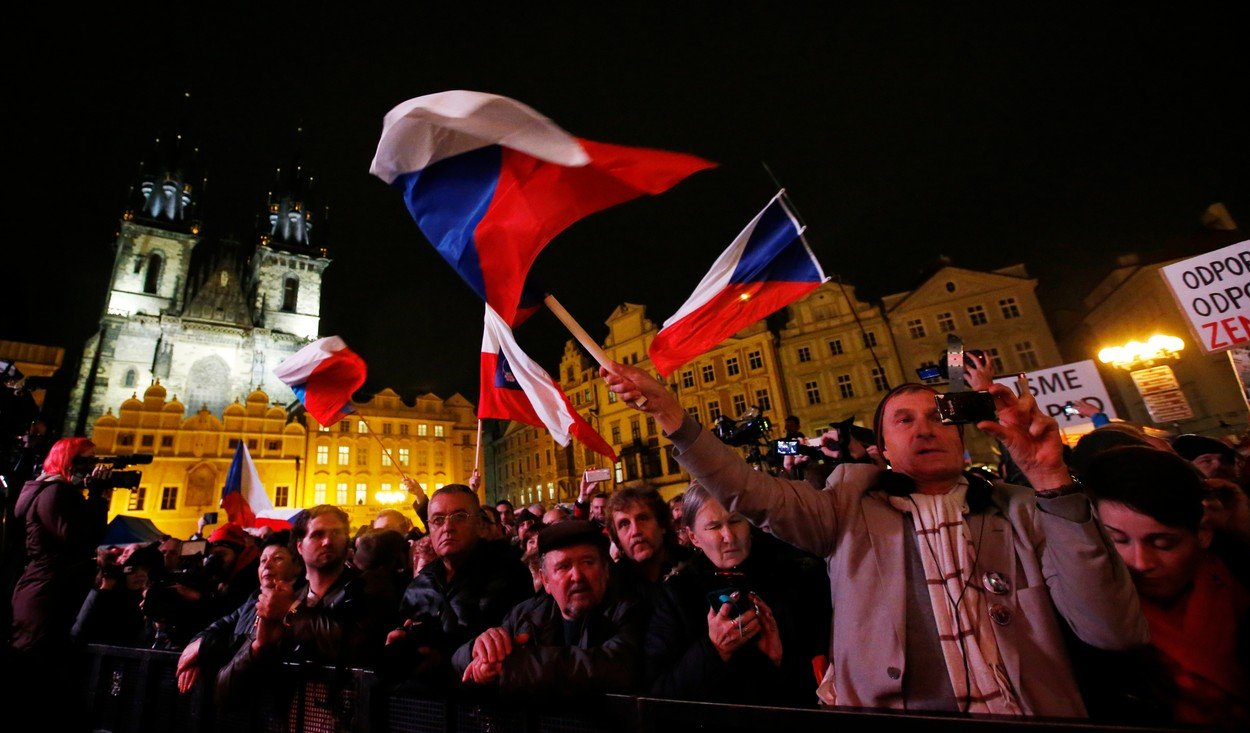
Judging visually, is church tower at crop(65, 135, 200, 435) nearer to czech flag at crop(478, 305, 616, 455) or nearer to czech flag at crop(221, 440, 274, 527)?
czech flag at crop(221, 440, 274, 527)

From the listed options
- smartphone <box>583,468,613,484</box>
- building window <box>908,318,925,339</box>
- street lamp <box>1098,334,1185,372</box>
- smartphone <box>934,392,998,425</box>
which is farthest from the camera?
building window <box>908,318,925,339</box>

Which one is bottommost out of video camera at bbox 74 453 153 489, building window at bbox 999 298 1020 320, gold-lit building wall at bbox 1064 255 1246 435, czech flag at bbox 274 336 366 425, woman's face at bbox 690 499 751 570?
woman's face at bbox 690 499 751 570

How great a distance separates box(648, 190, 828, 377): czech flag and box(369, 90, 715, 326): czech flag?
1756 millimetres

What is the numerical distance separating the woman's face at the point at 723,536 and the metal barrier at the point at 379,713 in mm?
1322

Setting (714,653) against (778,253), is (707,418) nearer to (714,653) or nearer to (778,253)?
(778,253)

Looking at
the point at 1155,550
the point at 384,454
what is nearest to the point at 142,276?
the point at 384,454

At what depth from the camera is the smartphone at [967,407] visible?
1811mm

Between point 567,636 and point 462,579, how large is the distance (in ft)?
3.97

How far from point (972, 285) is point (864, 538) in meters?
35.5

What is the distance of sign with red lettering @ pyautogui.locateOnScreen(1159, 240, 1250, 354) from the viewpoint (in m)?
6.62

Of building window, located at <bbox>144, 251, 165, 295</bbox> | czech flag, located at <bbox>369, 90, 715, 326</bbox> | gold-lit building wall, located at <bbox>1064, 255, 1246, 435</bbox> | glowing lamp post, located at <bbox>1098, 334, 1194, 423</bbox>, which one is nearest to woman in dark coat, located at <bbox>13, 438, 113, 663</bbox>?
czech flag, located at <bbox>369, 90, 715, 326</bbox>

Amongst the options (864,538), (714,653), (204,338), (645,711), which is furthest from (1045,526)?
(204,338)

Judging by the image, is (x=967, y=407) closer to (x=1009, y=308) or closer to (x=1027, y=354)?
(x=1027, y=354)

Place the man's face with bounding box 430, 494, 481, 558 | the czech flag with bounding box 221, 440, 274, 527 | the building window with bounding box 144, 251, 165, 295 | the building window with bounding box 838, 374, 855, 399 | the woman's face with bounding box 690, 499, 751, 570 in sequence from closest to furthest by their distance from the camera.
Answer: the woman's face with bounding box 690, 499, 751, 570 < the man's face with bounding box 430, 494, 481, 558 < the czech flag with bounding box 221, 440, 274, 527 < the building window with bounding box 838, 374, 855, 399 < the building window with bounding box 144, 251, 165, 295
